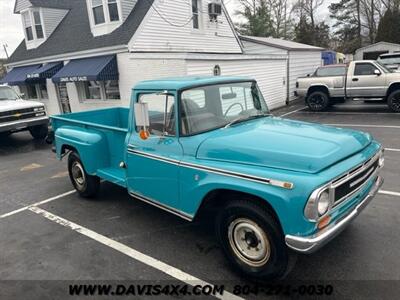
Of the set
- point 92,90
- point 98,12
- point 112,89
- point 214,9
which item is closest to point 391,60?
point 214,9

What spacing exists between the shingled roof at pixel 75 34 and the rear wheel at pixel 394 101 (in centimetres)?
992

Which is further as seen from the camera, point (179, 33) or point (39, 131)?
point (179, 33)

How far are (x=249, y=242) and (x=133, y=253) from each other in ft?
5.02

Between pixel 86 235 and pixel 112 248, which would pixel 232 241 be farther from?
pixel 86 235

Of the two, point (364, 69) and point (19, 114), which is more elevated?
point (364, 69)

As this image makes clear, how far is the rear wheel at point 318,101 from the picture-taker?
1384 cm

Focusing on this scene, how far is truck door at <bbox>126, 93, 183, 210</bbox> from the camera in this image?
3.90 m

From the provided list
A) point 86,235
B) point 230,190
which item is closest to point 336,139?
point 230,190

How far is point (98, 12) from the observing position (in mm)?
14266

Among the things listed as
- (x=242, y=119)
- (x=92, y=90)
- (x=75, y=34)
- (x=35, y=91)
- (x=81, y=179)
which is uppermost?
(x=75, y=34)

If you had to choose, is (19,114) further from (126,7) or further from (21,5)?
(21,5)

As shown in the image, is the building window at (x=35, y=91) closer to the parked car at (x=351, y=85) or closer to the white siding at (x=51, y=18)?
the white siding at (x=51, y=18)

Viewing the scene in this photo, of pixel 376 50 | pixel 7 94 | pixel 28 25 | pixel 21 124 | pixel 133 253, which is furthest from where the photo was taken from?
pixel 376 50

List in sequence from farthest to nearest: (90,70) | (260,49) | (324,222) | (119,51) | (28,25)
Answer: (260,49) → (28,25) → (90,70) → (119,51) → (324,222)
